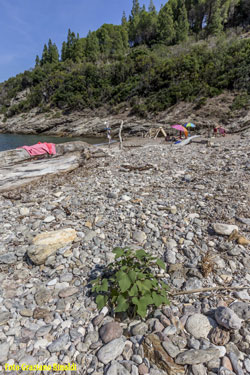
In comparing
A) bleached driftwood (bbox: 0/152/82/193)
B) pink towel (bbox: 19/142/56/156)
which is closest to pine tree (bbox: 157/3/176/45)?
pink towel (bbox: 19/142/56/156)

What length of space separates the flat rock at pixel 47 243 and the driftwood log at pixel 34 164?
4208 millimetres

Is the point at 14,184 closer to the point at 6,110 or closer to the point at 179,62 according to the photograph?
the point at 179,62

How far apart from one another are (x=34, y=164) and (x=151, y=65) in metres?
50.2

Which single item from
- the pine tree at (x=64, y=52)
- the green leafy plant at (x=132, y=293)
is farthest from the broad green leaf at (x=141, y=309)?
the pine tree at (x=64, y=52)

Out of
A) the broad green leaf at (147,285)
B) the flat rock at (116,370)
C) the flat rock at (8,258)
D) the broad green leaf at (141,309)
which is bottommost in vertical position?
the flat rock at (116,370)

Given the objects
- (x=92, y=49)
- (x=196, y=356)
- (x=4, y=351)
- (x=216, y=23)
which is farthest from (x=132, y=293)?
(x=92, y=49)

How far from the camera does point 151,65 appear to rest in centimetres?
4762

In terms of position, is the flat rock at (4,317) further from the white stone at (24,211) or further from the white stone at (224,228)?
the white stone at (224,228)

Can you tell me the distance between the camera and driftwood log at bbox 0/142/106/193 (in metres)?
7.47

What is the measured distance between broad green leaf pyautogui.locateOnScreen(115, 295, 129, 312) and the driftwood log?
20.5 ft

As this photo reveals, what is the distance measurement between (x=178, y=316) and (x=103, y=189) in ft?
14.6

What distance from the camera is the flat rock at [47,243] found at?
330 cm

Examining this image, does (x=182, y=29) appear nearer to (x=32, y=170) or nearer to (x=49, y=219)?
(x=32, y=170)

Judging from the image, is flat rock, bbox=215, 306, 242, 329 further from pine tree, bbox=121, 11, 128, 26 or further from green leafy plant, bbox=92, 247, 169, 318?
pine tree, bbox=121, 11, 128, 26
